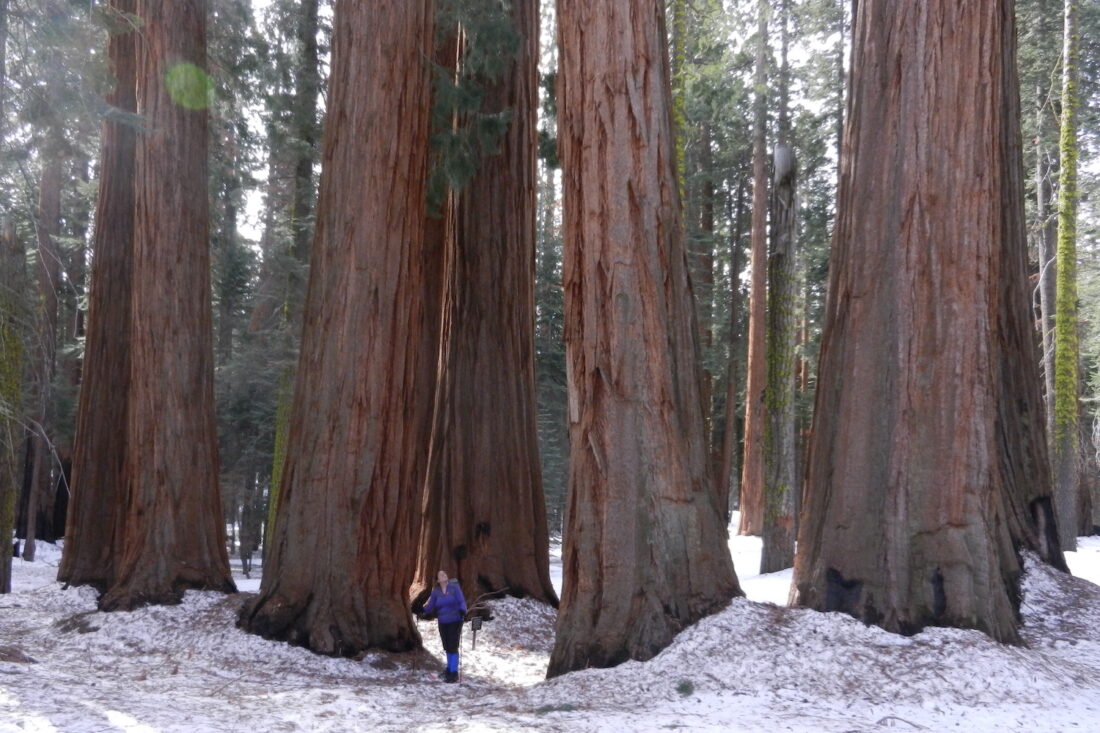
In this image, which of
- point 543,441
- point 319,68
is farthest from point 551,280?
point 319,68

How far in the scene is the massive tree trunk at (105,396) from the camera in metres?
13.9

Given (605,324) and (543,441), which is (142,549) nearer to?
(605,324)

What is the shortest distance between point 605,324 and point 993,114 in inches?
140

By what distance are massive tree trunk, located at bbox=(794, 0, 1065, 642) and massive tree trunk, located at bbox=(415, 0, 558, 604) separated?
497 cm

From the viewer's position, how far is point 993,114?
26.7 ft

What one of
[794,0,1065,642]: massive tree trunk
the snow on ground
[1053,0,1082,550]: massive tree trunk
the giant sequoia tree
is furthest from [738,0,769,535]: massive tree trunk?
the snow on ground

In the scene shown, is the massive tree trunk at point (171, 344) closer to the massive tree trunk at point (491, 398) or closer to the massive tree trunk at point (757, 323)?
the massive tree trunk at point (491, 398)

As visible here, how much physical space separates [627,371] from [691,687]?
2.43 meters

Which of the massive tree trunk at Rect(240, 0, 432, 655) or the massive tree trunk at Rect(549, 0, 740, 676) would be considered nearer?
the massive tree trunk at Rect(549, 0, 740, 676)

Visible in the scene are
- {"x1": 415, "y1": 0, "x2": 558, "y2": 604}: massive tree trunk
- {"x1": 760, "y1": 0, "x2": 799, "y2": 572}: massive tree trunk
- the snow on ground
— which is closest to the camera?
the snow on ground

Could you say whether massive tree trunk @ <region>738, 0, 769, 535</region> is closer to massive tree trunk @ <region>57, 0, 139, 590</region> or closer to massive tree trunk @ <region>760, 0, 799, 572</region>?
massive tree trunk @ <region>760, 0, 799, 572</region>

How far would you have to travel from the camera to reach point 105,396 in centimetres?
1391

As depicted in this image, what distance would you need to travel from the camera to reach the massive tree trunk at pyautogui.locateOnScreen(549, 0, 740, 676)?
309 inches

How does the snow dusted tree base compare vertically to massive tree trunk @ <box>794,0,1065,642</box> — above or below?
below
